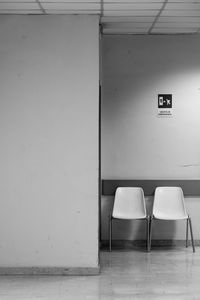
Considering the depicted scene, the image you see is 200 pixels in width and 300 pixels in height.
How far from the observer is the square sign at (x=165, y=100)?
709cm

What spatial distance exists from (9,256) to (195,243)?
282 centimetres

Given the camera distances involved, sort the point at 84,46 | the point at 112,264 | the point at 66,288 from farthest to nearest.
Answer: the point at 112,264 < the point at 84,46 < the point at 66,288

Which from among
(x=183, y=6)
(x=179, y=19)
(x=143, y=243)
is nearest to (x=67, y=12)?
(x=183, y=6)

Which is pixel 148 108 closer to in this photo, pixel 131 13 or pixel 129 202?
pixel 129 202

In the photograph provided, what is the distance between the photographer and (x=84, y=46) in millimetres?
5574

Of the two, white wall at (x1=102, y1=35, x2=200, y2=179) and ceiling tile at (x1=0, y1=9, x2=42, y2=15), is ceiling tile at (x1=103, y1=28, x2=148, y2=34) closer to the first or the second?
white wall at (x1=102, y1=35, x2=200, y2=179)

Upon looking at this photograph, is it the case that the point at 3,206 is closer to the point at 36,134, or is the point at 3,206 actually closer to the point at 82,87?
the point at 36,134

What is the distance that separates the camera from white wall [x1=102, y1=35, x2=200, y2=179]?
7.10m

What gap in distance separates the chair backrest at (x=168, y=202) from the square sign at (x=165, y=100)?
3.88ft

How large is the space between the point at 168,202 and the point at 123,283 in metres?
2.07

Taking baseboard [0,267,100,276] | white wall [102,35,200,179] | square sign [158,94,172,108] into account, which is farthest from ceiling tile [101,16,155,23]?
baseboard [0,267,100,276]

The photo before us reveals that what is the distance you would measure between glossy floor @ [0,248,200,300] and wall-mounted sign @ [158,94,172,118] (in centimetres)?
206

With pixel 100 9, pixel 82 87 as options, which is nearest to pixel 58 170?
pixel 82 87

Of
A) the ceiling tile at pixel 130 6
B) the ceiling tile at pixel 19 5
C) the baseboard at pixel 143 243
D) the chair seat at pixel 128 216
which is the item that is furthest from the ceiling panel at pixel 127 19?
the baseboard at pixel 143 243
